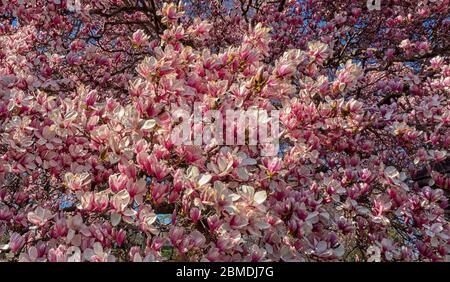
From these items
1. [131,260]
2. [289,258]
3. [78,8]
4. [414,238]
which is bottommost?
[414,238]

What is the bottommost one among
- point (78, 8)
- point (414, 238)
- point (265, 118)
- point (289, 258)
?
point (414, 238)

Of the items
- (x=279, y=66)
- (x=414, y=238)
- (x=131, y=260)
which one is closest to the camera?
(x=131, y=260)

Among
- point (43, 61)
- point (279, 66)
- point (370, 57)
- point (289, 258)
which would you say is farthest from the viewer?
point (370, 57)

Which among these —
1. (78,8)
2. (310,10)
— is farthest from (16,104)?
(310,10)

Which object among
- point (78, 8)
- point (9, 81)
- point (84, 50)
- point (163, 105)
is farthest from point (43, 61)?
point (163, 105)

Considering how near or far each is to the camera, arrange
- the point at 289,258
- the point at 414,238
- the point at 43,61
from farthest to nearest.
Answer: the point at 43,61 < the point at 414,238 < the point at 289,258

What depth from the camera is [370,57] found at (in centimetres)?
515

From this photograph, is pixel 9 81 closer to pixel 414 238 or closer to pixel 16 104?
pixel 16 104

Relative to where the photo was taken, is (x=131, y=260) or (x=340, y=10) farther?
(x=340, y=10)

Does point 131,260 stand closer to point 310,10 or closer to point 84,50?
point 84,50

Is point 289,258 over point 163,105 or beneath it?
beneath

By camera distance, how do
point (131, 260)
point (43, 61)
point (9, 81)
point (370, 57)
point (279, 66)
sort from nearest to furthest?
point (131, 260)
point (279, 66)
point (9, 81)
point (43, 61)
point (370, 57)

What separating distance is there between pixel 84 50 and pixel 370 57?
3506 millimetres

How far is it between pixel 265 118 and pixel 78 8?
2.69 metres
